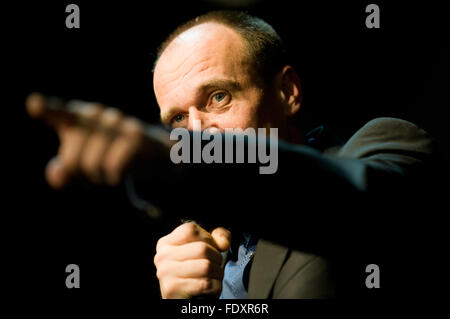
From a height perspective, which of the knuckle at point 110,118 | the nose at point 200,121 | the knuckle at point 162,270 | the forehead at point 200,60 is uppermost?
the forehead at point 200,60

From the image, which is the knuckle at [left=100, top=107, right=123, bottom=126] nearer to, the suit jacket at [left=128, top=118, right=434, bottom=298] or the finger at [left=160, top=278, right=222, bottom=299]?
the suit jacket at [left=128, top=118, right=434, bottom=298]

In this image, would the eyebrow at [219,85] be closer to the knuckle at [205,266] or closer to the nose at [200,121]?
the nose at [200,121]

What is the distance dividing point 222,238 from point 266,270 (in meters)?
0.19

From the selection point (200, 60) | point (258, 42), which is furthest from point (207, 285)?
point (258, 42)

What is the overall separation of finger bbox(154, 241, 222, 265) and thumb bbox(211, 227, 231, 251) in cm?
3

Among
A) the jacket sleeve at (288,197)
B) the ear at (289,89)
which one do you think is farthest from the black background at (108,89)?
the jacket sleeve at (288,197)

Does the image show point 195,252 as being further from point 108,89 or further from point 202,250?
point 108,89

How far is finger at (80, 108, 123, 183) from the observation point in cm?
44

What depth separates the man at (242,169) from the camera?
0.45 meters

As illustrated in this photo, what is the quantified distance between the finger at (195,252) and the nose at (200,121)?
0.41 m

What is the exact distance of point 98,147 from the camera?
0.44 meters

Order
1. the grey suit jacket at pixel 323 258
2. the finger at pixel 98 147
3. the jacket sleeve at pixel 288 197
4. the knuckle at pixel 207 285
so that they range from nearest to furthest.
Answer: the finger at pixel 98 147, the jacket sleeve at pixel 288 197, the grey suit jacket at pixel 323 258, the knuckle at pixel 207 285

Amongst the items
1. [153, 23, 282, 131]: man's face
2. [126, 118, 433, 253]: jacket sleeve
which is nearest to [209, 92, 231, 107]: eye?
[153, 23, 282, 131]: man's face

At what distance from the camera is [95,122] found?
444 millimetres
